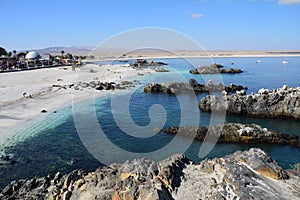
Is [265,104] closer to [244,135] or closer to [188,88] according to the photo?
[244,135]

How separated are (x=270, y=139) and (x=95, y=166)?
15239 mm

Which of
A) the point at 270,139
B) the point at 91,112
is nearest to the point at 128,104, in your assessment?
the point at 91,112

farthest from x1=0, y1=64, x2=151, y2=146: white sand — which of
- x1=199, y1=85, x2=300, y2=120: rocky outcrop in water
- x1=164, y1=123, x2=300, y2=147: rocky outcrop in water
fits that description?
x1=199, y1=85, x2=300, y2=120: rocky outcrop in water

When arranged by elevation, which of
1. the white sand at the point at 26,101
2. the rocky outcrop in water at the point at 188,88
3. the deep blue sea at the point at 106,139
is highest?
the rocky outcrop in water at the point at 188,88

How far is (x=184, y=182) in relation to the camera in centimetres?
1040

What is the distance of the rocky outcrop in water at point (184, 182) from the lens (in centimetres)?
902

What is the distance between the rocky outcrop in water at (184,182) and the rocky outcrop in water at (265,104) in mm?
20253

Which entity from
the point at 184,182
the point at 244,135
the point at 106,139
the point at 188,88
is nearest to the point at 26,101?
the point at 106,139

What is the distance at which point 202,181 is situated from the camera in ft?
33.2

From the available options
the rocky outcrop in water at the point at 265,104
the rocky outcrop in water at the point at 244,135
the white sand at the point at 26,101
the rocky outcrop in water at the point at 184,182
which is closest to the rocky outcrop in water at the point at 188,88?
the white sand at the point at 26,101

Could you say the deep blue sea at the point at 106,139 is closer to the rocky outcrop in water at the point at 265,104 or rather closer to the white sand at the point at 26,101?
the rocky outcrop in water at the point at 265,104

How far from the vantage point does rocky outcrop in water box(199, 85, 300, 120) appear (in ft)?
96.7

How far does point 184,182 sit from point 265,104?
24016 millimetres

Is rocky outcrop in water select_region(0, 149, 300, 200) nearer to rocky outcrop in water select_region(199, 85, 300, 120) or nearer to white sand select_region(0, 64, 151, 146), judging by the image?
white sand select_region(0, 64, 151, 146)
